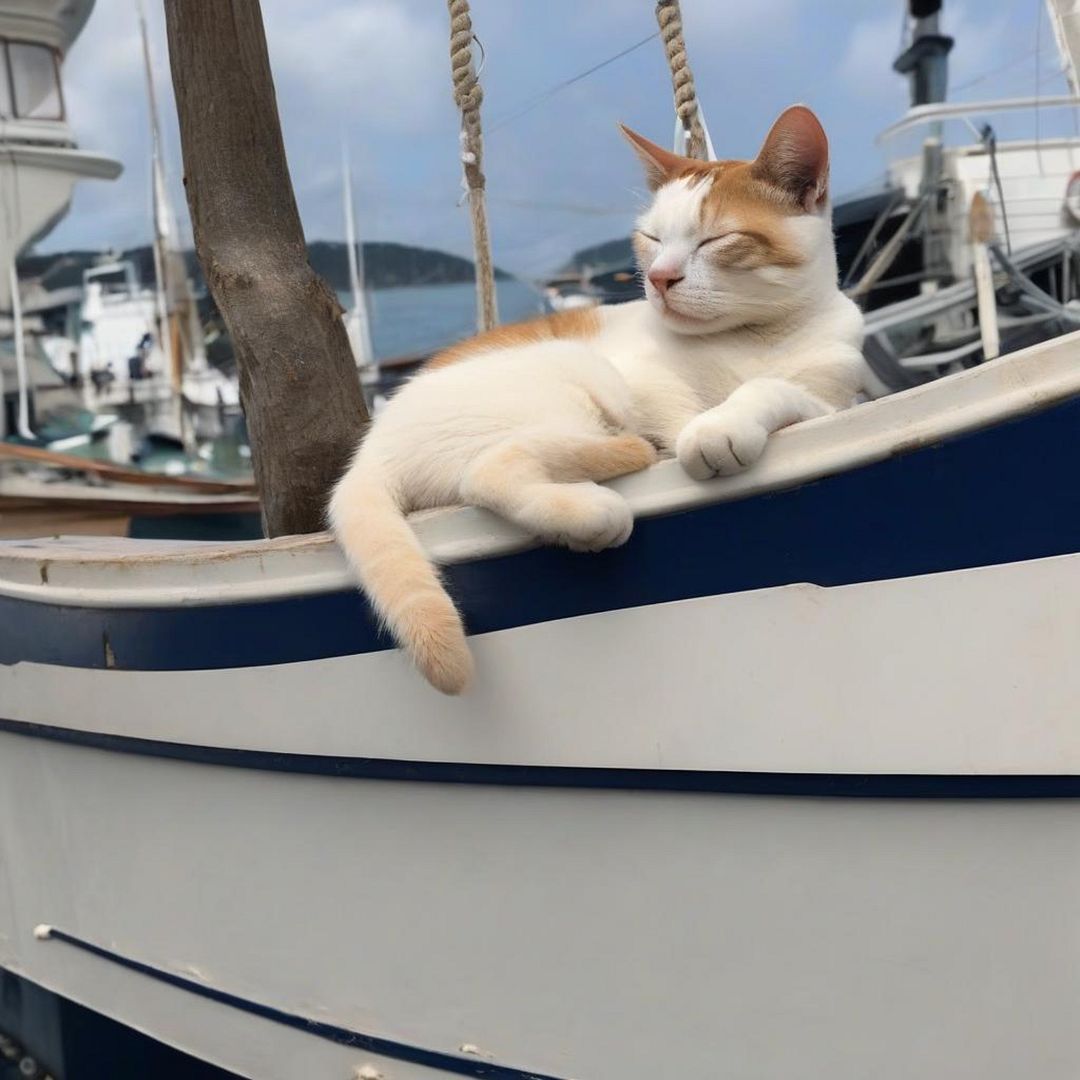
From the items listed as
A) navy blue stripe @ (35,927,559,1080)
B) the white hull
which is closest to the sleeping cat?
the white hull

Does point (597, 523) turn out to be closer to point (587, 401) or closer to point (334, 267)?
point (587, 401)

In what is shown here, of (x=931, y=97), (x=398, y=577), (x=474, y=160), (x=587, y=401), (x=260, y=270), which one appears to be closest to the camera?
(x=398, y=577)

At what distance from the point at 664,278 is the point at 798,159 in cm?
22

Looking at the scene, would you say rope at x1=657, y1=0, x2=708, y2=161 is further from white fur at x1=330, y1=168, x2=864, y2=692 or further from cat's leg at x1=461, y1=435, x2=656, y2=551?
cat's leg at x1=461, y1=435, x2=656, y2=551

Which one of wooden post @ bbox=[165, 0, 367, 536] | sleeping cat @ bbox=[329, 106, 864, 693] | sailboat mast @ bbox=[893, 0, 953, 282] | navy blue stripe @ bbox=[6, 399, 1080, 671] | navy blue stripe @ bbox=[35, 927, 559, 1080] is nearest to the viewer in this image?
navy blue stripe @ bbox=[6, 399, 1080, 671]

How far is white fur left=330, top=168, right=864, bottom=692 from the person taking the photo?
1272 mm

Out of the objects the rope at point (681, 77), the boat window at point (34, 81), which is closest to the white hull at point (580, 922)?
the rope at point (681, 77)

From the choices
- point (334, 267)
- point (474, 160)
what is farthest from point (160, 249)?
point (474, 160)

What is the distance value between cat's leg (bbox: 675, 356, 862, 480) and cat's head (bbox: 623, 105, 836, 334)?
18 cm

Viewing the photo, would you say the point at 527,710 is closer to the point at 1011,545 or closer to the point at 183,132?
the point at 1011,545

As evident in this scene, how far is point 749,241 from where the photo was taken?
57.4 inches

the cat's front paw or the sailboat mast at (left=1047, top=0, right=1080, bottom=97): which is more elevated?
the sailboat mast at (left=1047, top=0, right=1080, bottom=97)

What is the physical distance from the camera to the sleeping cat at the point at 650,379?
1314 mm

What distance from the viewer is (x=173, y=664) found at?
1754mm
